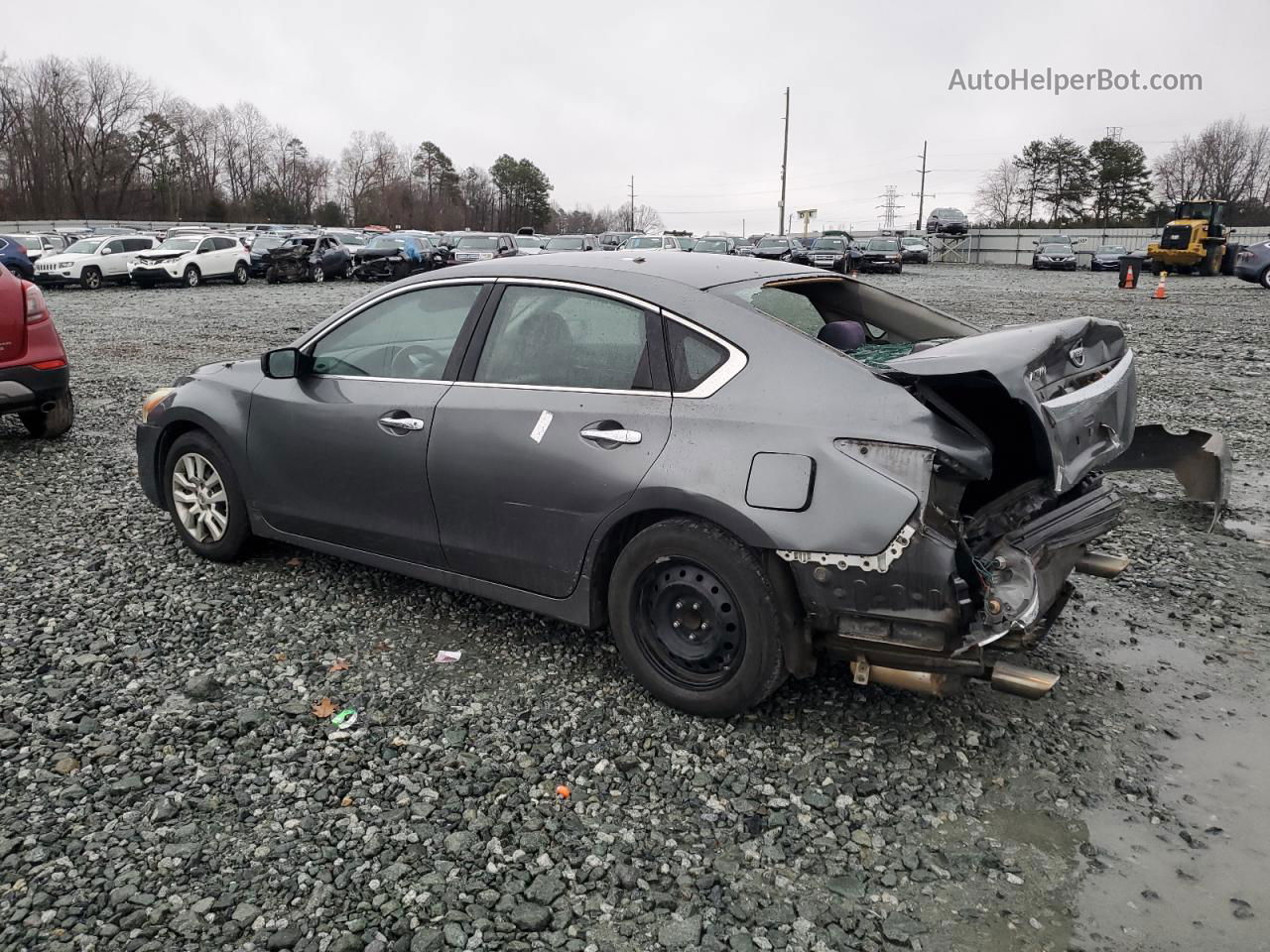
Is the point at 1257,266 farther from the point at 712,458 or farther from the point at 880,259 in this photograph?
the point at 712,458

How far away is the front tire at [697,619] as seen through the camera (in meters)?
3.16

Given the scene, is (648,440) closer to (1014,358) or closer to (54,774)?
(1014,358)

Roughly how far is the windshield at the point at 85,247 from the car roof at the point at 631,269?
94.2 feet

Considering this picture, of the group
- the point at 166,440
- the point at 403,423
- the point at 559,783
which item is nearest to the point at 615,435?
the point at 403,423

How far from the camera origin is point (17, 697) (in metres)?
3.62

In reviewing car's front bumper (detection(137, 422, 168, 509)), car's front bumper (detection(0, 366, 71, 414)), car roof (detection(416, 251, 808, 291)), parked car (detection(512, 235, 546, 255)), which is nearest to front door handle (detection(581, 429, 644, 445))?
car roof (detection(416, 251, 808, 291))

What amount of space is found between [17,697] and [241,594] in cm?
113

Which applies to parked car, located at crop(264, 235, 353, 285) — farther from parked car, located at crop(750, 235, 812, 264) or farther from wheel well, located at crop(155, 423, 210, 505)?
wheel well, located at crop(155, 423, 210, 505)

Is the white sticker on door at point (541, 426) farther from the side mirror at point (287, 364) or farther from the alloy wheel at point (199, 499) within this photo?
the alloy wheel at point (199, 499)

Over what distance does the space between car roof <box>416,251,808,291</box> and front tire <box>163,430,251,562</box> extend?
58.8 inches

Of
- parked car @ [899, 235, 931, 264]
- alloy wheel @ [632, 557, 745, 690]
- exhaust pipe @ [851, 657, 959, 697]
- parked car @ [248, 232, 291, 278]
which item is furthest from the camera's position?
parked car @ [899, 235, 931, 264]

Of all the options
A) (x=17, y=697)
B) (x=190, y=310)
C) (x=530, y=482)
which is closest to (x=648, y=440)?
(x=530, y=482)

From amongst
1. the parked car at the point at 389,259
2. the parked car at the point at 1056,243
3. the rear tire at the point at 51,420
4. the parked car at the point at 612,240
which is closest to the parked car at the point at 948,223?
the parked car at the point at 1056,243

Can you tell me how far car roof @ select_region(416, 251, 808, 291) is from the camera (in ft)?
12.2
